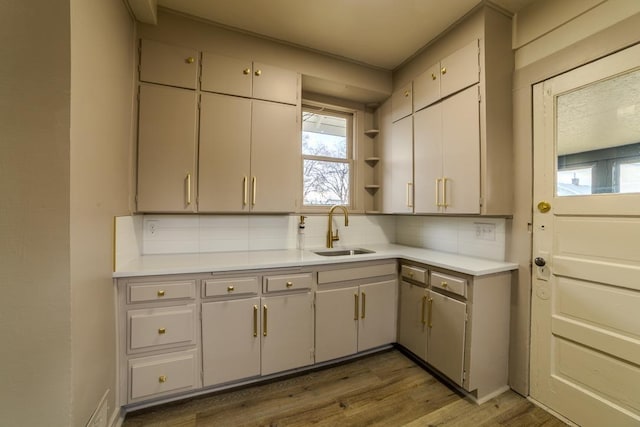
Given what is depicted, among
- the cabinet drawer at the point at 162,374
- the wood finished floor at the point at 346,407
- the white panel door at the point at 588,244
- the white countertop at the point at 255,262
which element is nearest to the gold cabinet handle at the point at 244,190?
the white countertop at the point at 255,262

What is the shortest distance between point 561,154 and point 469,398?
1.72 meters

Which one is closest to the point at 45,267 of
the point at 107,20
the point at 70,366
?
the point at 70,366

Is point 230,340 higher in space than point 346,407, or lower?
higher

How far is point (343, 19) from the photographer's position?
1.91 meters

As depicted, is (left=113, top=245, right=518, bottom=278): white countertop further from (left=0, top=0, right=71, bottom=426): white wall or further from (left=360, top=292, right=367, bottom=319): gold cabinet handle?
(left=0, top=0, right=71, bottom=426): white wall

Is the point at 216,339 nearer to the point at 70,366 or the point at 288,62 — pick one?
the point at 70,366

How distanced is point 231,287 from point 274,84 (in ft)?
5.35

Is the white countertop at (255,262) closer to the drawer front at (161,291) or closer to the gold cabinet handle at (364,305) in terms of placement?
the drawer front at (161,291)

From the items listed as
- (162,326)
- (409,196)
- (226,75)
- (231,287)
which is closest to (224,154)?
(226,75)

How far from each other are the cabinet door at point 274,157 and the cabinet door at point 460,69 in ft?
4.01

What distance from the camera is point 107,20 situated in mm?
1346

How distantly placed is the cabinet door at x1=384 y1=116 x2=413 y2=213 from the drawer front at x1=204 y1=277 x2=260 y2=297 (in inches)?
60.0

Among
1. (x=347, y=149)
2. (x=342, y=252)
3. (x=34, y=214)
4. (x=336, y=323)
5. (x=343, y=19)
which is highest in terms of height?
(x=343, y=19)

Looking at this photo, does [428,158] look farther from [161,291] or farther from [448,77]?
[161,291]
